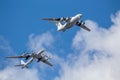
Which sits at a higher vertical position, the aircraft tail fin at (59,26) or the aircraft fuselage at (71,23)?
the aircraft tail fin at (59,26)

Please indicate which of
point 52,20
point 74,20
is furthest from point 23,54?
point 74,20

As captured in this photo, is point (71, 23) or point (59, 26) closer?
point (71, 23)

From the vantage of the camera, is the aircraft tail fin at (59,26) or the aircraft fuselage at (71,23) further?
the aircraft tail fin at (59,26)

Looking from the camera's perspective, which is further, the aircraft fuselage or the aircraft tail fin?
the aircraft tail fin

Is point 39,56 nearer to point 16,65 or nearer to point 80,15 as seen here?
point 16,65

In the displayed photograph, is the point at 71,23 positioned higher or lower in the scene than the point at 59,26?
lower

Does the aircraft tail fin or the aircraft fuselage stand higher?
the aircraft tail fin

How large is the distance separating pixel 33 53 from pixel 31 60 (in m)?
8.05

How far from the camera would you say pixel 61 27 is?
167 meters

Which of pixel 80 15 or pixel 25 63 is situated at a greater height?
pixel 25 63

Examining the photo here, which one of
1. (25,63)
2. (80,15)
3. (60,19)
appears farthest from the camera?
(25,63)

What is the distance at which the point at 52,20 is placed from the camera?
6693 inches

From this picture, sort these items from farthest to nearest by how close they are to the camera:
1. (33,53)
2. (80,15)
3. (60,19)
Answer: (33,53), (60,19), (80,15)

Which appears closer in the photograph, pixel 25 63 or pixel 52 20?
pixel 52 20
